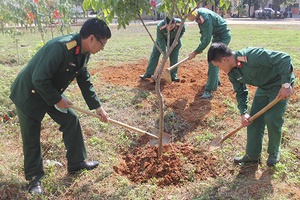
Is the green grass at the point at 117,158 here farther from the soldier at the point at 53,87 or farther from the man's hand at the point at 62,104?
the man's hand at the point at 62,104

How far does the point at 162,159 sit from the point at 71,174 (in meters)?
1.09

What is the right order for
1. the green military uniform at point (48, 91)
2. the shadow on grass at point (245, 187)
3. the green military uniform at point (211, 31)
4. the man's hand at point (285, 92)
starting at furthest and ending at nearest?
the green military uniform at point (211, 31), the shadow on grass at point (245, 187), the man's hand at point (285, 92), the green military uniform at point (48, 91)

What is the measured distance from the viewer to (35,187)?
3.05m

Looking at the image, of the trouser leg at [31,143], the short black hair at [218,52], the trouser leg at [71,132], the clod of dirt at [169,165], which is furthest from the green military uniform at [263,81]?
the trouser leg at [31,143]

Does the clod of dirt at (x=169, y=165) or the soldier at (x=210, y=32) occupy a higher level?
the soldier at (x=210, y=32)

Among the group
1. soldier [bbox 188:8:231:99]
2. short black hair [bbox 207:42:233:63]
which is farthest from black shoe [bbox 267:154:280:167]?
soldier [bbox 188:8:231:99]

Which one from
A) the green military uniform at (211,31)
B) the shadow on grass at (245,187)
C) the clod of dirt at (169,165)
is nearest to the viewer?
the shadow on grass at (245,187)

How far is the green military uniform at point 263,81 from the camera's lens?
112 inches

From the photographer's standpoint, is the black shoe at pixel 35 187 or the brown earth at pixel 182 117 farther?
the brown earth at pixel 182 117

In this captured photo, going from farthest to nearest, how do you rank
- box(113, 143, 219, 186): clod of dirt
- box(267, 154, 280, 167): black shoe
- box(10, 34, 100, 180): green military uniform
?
box(113, 143, 219, 186): clod of dirt → box(267, 154, 280, 167): black shoe → box(10, 34, 100, 180): green military uniform

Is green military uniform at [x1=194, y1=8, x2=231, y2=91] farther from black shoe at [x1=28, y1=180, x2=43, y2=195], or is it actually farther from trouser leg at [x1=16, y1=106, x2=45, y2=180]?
black shoe at [x1=28, y1=180, x2=43, y2=195]

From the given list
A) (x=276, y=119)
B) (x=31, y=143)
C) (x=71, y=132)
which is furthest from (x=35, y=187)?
(x=276, y=119)

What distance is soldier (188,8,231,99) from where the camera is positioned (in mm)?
4876

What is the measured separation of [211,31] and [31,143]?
340cm
